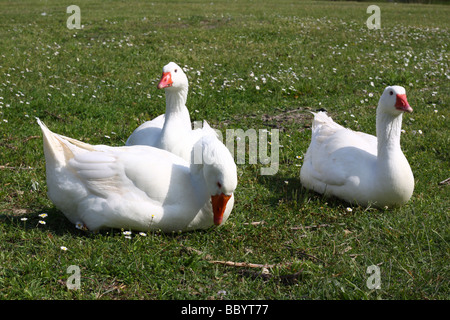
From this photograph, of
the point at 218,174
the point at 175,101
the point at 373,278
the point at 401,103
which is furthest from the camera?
the point at 175,101

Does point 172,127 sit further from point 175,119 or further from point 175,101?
point 175,101

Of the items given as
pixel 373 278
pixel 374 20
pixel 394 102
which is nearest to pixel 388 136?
pixel 394 102

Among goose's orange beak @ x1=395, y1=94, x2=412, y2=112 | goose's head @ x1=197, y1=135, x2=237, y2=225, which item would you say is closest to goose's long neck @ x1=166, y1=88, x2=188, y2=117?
goose's head @ x1=197, y1=135, x2=237, y2=225

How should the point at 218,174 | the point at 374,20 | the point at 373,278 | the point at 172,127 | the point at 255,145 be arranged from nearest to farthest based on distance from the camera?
1. the point at 373,278
2. the point at 218,174
3. the point at 172,127
4. the point at 255,145
5. the point at 374,20

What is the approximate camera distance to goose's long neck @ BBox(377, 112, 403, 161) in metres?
4.34

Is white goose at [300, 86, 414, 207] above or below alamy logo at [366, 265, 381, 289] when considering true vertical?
above

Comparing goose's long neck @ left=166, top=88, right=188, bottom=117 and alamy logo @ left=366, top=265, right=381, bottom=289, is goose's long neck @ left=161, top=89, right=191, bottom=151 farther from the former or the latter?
alamy logo @ left=366, top=265, right=381, bottom=289

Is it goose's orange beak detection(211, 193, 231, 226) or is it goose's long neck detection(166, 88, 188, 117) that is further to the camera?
goose's long neck detection(166, 88, 188, 117)

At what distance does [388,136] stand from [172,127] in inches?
86.4

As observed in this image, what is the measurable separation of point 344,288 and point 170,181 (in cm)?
159

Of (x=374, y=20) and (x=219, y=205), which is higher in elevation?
(x=374, y=20)

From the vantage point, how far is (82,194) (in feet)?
12.5

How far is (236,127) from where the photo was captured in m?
6.78

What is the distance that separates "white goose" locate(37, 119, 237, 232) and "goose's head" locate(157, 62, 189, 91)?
53.3 inches
